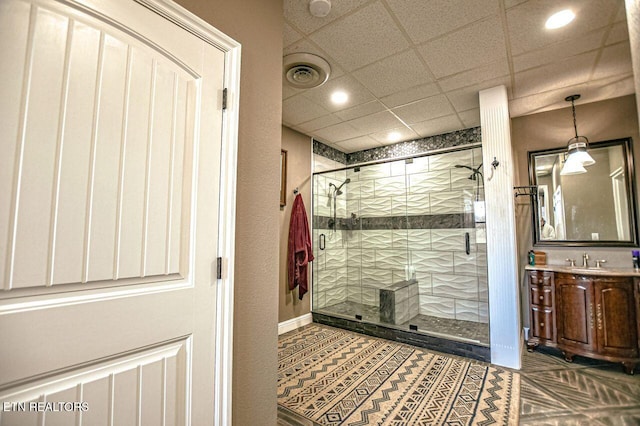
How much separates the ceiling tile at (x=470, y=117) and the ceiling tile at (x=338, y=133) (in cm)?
127

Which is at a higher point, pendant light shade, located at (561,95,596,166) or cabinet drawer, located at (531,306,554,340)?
pendant light shade, located at (561,95,596,166)

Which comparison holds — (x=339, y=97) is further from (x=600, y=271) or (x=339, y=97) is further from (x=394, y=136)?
(x=600, y=271)

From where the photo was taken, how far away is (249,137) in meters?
1.32

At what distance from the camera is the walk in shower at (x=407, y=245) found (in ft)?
10.3

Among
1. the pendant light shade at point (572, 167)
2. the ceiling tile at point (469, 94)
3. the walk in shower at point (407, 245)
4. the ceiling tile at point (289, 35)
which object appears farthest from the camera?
the walk in shower at point (407, 245)

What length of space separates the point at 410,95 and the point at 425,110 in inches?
17.4

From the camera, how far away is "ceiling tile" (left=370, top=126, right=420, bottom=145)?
3.77 meters

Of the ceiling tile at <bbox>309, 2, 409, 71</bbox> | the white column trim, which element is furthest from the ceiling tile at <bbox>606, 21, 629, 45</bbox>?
the ceiling tile at <bbox>309, 2, 409, 71</bbox>

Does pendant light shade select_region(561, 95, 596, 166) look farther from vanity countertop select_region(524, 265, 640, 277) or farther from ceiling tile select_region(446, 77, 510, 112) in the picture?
vanity countertop select_region(524, 265, 640, 277)

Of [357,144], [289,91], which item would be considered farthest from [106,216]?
[357,144]

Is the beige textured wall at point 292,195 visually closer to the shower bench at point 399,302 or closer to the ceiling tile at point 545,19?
the shower bench at point 399,302

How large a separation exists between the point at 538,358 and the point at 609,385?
52 centimetres

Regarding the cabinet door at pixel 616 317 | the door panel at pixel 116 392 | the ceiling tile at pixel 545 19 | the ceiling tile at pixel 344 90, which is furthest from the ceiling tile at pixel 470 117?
the door panel at pixel 116 392

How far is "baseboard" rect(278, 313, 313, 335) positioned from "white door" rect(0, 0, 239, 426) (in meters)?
2.30
